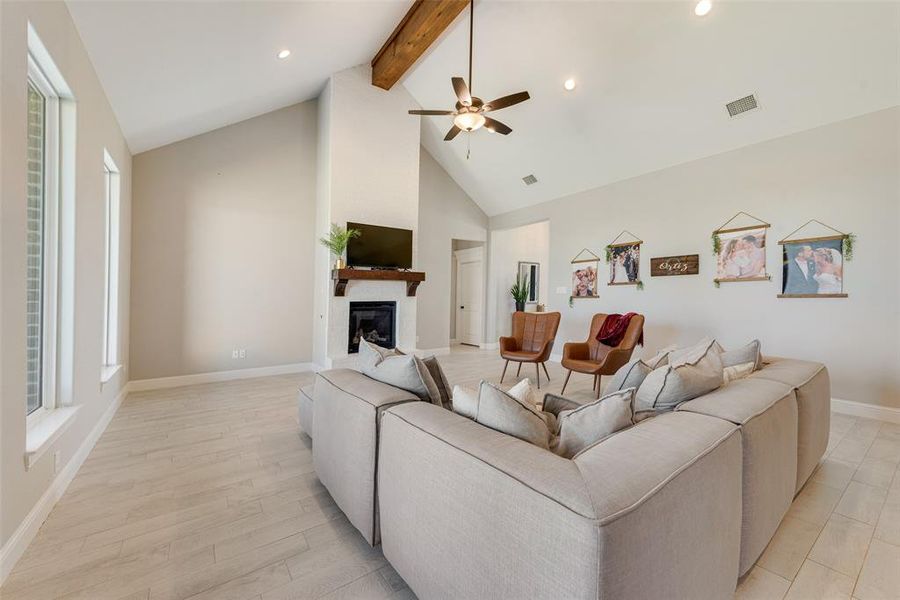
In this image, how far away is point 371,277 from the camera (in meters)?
5.00

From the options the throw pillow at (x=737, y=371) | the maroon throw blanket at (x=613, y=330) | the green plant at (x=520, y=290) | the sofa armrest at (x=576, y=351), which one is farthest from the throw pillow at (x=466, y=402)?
the green plant at (x=520, y=290)

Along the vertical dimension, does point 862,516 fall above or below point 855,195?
below

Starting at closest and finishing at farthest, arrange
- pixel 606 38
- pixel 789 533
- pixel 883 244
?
pixel 789 533 → pixel 883 244 → pixel 606 38

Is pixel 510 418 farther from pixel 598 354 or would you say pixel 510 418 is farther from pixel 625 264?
pixel 625 264

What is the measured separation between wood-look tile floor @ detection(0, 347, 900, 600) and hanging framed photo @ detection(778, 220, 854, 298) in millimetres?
1502

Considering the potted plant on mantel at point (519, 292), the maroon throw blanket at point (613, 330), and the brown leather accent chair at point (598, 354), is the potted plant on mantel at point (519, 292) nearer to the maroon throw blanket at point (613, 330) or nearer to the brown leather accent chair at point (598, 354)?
the brown leather accent chair at point (598, 354)

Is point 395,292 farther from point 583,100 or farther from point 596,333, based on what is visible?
point 583,100

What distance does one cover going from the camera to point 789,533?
1.78m

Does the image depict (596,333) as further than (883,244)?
Yes

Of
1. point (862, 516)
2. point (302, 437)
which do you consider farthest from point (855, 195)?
point (302, 437)

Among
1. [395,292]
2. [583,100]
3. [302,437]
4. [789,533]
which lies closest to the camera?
[789,533]

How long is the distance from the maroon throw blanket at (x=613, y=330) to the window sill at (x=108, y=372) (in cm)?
491

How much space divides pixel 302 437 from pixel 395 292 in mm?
2888

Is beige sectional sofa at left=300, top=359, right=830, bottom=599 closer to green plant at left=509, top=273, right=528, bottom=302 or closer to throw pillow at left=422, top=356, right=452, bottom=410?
throw pillow at left=422, top=356, right=452, bottom=410
